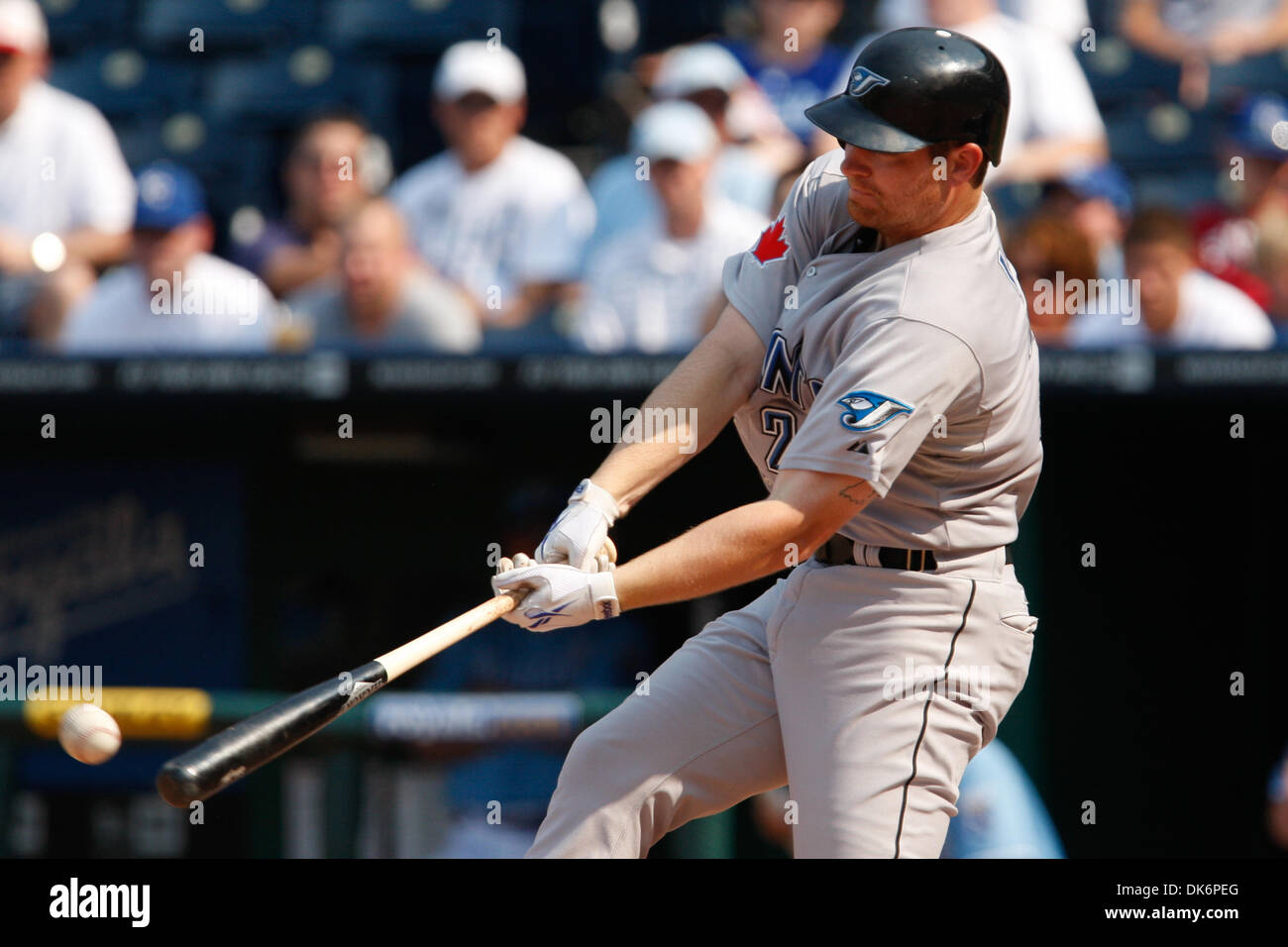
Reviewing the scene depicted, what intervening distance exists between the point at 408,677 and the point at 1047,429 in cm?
215

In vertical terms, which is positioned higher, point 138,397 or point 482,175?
point 482,175

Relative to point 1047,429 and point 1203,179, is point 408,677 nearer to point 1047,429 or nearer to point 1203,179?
point 1047,429

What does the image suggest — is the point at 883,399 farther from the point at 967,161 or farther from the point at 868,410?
the point at 967,161

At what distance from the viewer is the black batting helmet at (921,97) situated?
287cm

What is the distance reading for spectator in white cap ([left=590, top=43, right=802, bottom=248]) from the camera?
6.14m

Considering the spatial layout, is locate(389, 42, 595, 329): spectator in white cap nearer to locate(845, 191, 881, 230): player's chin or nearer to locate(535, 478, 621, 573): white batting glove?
locate(535, 478, 621, 573): white batting glove

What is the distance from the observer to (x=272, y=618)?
5.75 m

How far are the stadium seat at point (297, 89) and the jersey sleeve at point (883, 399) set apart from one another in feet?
15.5

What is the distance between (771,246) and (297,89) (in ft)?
15.0

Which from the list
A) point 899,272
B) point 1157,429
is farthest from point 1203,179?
point 899,272

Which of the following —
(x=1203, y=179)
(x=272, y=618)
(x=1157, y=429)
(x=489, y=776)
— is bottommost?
(x=489, y=776)

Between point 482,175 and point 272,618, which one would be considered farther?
point 482,175

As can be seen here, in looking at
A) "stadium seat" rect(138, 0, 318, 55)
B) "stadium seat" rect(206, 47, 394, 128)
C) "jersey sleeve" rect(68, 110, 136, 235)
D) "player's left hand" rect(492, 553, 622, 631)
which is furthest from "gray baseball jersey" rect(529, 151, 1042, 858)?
"stadium seat" rect(138, 0, 318, 55)

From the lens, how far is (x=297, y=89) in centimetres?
733
